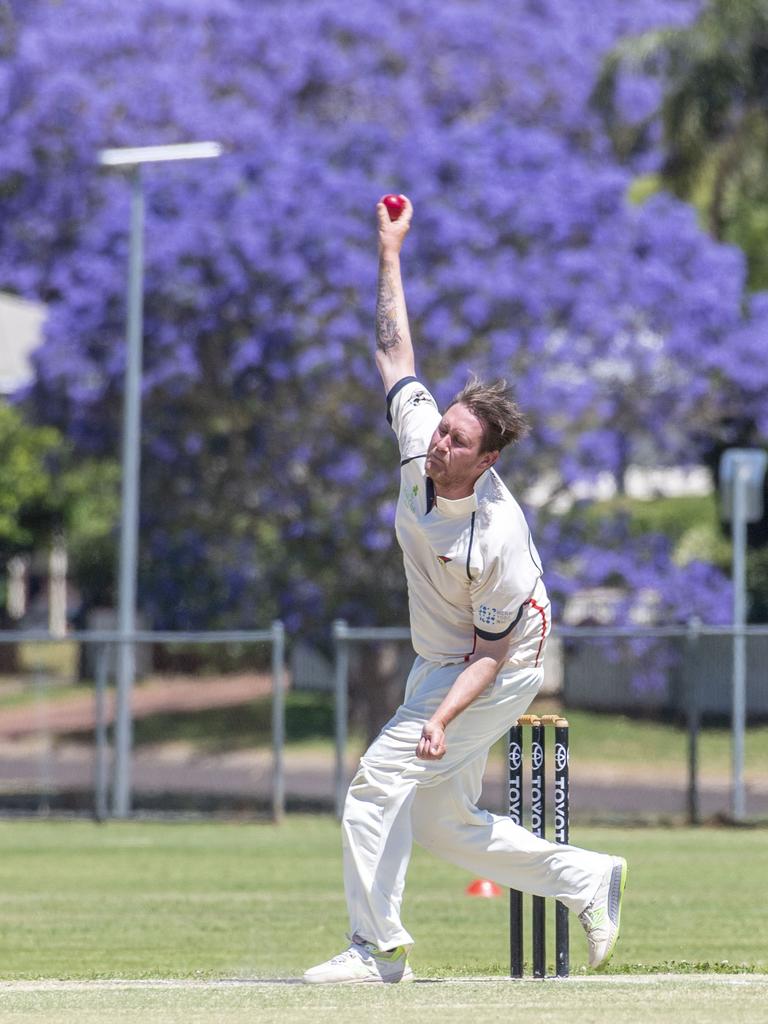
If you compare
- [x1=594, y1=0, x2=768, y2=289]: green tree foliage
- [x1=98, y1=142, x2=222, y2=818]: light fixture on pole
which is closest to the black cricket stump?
[x1=98, y1=142, x2=222, y2=818]: light fixture on pole

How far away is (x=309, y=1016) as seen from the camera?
5938 millimetres

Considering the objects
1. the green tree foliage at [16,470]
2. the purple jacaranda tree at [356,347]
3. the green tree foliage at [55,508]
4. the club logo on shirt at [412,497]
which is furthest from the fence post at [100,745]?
the green tree foliage at [16,470]

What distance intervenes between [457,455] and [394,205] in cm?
128

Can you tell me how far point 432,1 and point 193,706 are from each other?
17496 mm

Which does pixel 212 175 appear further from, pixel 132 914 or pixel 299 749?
pixel 132 914

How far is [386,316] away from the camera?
7.11 meters

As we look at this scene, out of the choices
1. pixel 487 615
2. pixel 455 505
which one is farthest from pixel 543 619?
pixel 455 505

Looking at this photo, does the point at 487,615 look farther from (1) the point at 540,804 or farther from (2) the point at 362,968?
(2) the point at 362,968

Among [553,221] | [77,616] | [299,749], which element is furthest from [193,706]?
[77,616]

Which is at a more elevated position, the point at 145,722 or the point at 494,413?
the point at 494,413

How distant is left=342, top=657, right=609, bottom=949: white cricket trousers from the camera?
677cm

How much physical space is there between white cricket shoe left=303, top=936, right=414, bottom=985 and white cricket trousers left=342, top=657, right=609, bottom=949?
60 mm

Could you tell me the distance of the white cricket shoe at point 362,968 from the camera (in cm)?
678

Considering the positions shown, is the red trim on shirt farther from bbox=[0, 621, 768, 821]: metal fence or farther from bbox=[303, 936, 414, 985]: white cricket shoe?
bbox=[0, 621, 768, 821]: metal fence
